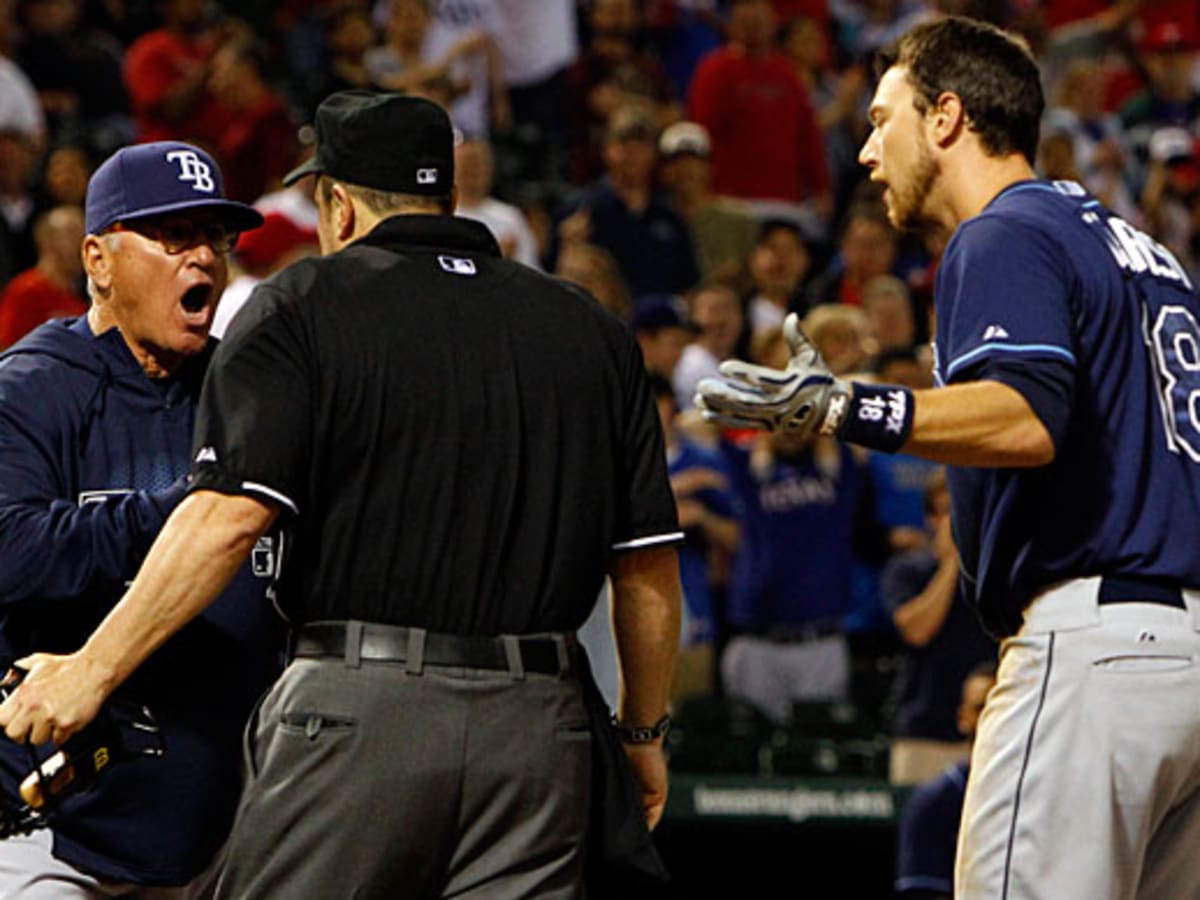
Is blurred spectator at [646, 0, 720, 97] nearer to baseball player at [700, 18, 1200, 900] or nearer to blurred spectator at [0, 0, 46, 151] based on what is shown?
blurred spectator at [0, 0, 46, 151]

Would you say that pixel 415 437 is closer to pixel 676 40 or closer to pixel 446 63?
pixel 446 63

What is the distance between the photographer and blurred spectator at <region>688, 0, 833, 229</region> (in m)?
13.0

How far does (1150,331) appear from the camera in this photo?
13.4ft

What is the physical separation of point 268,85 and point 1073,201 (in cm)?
932

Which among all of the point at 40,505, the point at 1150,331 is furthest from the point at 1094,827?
the point at 40,505

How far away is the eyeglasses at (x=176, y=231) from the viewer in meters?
4.38

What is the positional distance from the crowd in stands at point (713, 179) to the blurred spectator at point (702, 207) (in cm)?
2

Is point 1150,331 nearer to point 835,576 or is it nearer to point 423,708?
point 423,708

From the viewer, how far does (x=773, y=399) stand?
3752 mm

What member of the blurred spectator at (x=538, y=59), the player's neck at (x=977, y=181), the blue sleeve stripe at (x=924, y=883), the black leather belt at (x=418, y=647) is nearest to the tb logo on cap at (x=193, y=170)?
the black leather belt at (x=418, y=647)

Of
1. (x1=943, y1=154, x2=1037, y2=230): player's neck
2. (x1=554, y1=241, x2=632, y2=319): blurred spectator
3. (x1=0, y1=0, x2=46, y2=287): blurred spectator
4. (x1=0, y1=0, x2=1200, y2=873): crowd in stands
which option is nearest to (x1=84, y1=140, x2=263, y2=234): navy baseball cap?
(x1=943, y1=154, x2=1037, y2=230): player's neck

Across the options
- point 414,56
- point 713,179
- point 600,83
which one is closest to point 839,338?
point 713,179

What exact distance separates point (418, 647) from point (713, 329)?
7102 mm

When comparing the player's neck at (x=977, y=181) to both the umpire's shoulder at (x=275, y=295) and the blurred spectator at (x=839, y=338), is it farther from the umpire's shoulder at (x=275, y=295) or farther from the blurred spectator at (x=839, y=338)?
the blurred spectator at (x=839, y=338)
